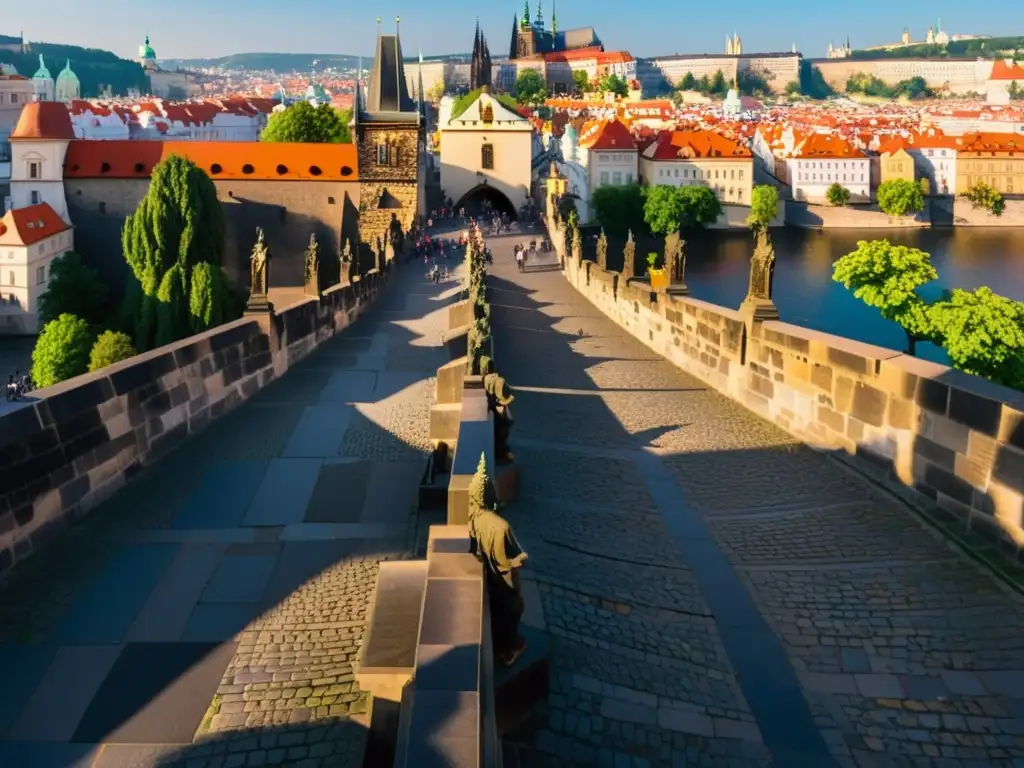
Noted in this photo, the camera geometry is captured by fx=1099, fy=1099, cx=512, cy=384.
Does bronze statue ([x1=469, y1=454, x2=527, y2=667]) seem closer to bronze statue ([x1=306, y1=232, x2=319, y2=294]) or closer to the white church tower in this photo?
bronze statue ([x1=306, y1=232, x2=319, y2=294])

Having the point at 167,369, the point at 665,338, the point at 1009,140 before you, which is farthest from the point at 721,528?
the point at 1009,140

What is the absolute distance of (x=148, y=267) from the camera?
40875 millimetres

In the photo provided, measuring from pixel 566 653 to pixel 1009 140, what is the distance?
110438 mm

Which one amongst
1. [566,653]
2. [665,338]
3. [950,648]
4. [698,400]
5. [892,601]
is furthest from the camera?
[665,338]

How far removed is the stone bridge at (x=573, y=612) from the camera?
16.6 ft

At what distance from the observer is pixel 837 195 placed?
312 feet

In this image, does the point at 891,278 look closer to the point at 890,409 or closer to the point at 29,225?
the point at 890,409

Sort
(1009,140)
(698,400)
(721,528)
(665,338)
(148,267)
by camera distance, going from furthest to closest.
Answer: (1009,140), (148,267), (665,338), (698,400), (721,528)

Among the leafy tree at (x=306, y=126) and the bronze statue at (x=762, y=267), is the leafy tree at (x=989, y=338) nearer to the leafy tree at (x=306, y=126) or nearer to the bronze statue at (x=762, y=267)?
the bronze statue at (x=762, y=267)

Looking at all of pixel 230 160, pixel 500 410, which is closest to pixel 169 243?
pixel 230 160

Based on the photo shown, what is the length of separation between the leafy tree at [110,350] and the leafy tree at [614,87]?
443ft

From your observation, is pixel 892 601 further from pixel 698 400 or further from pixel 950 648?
pixel 698 400

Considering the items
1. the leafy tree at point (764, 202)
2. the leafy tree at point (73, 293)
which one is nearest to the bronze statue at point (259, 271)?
the leafy tree at point (73, 293)

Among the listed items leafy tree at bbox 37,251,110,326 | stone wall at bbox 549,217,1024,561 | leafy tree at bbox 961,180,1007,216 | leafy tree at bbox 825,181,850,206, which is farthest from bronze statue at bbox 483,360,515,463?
leafy tree at bbox 961,180,1007,216
